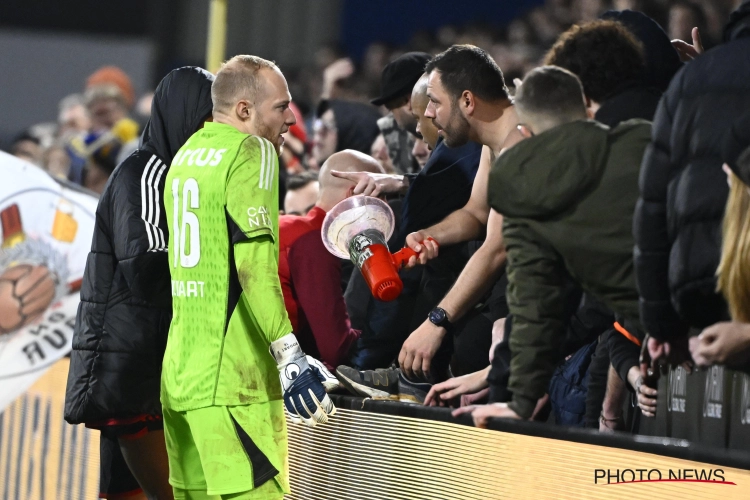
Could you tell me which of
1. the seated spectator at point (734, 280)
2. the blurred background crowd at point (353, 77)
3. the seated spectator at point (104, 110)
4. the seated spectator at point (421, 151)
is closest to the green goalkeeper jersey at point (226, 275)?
the seated spectator at point (734, 280)

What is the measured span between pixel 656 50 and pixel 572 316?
880 millimetres

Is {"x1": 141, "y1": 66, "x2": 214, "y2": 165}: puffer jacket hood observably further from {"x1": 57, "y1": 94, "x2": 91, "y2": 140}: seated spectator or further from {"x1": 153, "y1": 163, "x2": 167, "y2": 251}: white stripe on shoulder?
{"x1": 57, "y1": 94, "x2": 91, "y2": 140}: seated spectator

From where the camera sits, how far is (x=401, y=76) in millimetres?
5457

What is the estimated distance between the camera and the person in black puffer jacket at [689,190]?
2.76 m

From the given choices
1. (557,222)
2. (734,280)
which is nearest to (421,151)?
(557,222)

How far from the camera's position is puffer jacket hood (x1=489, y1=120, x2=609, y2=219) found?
2.97 meters

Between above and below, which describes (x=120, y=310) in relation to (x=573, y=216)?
below

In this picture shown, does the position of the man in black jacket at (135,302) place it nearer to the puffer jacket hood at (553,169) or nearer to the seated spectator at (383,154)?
the puffer jacket hood at (553,169)

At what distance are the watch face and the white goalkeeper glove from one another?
645mm

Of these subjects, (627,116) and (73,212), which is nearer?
(627,116)

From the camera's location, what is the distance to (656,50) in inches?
143

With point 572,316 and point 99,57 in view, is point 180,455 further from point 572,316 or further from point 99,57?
point 99,57

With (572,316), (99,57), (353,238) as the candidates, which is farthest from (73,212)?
(99,57)

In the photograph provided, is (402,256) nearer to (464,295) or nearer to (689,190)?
(464,295)
